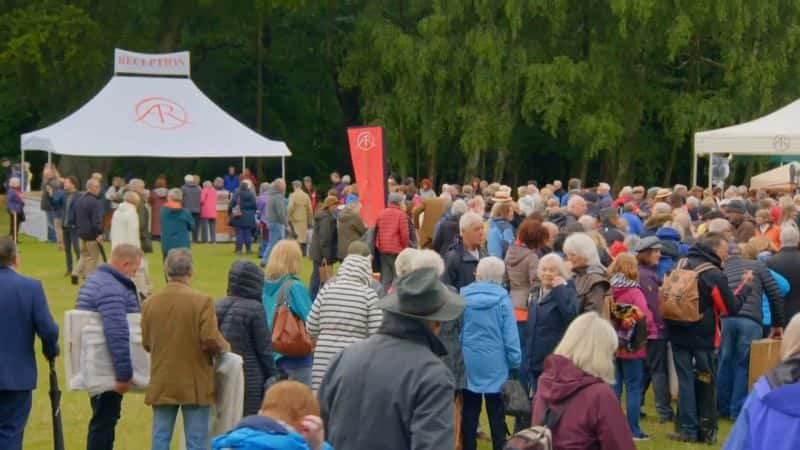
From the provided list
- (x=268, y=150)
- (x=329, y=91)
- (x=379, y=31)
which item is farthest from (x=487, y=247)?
(x=329, y=91)

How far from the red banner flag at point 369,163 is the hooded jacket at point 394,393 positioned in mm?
10077

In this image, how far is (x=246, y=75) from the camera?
4722cm

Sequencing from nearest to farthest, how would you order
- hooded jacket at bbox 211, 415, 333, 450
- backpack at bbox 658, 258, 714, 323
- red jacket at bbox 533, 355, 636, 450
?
hooded jacket at bbox 211, 415, 333, 450 → red jacket at bbox 533, 355, 636, 450 → backpack at bbox 658, 258, 714, 323

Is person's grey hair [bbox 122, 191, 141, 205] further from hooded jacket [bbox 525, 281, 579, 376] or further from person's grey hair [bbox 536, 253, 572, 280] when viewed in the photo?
person's grey hair [bbox 536, 253, 572, 280]

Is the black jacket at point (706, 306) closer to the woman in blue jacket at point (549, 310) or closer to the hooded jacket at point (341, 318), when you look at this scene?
the woman in blue jacket at point (549, 310)

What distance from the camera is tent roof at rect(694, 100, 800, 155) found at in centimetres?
1938

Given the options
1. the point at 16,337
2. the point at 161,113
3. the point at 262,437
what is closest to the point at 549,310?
the point at 16,337

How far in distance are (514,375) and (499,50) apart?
26326 mm

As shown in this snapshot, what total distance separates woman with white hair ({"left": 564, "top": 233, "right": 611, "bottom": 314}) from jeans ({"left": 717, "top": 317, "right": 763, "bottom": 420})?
201 centimetres

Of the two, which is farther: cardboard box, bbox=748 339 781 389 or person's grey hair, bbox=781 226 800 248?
person's grey hair, bbox=781 226 800 248

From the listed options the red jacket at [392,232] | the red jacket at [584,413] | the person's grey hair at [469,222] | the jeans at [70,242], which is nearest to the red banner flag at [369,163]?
the red jacket at [392,232]

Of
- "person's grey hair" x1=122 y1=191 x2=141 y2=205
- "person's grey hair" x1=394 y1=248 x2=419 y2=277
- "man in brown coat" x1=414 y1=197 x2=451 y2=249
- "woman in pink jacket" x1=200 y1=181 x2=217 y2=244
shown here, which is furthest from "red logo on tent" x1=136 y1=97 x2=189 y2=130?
"person's grey hair" x1=394 y1=248 x2=419 y2=277

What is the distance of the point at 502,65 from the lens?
119ft

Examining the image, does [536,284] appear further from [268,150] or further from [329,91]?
[329,91]
